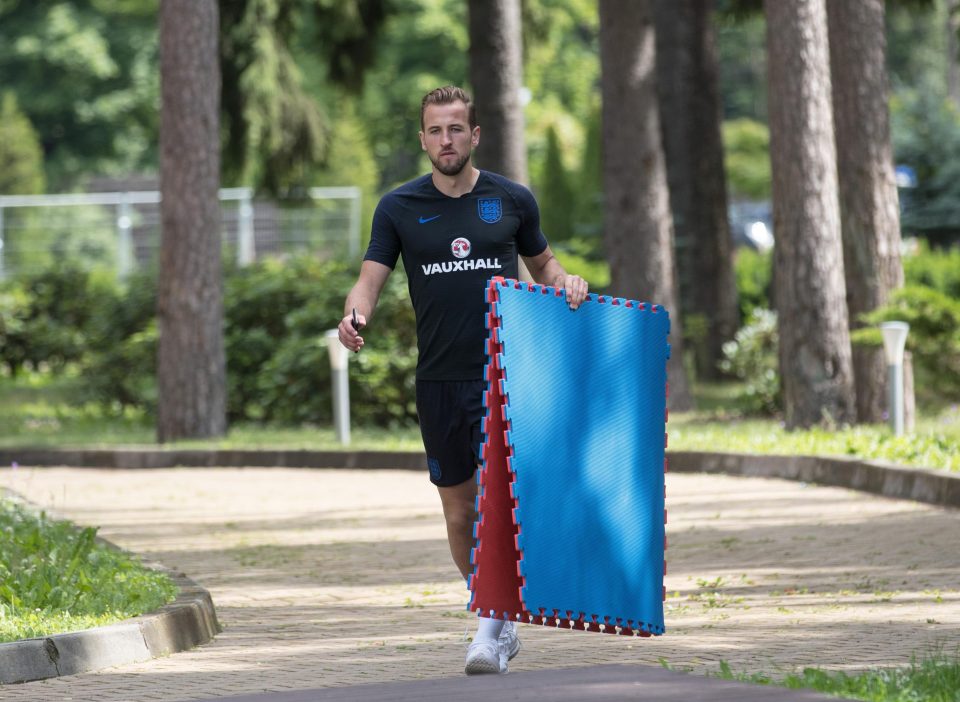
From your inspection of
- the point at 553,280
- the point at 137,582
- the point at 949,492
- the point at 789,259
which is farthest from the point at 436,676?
the point at 789,259

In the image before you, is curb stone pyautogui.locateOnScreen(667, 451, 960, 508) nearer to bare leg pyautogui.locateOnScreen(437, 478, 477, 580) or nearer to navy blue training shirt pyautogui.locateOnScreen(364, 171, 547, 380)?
bare leg pyautogui.locateOnScreen(437, 478, 477, 580)

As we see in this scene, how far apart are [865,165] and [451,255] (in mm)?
10728

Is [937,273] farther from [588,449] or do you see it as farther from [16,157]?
[16,157]

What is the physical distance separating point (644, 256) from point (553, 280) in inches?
510

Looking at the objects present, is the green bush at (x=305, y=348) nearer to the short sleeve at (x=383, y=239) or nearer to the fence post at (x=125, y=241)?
the short sleeve at (x=383, y=239)

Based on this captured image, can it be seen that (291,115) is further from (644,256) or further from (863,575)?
(863,575)

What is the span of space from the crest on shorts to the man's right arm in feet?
1.27

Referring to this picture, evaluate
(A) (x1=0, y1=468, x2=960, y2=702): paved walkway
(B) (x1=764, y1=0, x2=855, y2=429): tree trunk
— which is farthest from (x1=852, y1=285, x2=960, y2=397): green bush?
(A) (x1=0, y1=468, x2=960, y2=702): paved walkway

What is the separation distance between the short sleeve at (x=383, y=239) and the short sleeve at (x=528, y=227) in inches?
17.2

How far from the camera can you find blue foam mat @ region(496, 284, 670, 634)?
21.1ft

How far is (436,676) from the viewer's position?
259 inches

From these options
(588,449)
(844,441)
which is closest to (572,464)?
(588,449)

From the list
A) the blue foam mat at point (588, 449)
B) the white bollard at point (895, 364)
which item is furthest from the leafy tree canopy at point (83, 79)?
the blue foam mat at point (588, 449)

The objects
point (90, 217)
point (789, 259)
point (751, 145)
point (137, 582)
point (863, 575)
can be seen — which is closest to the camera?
point (137, 582)
